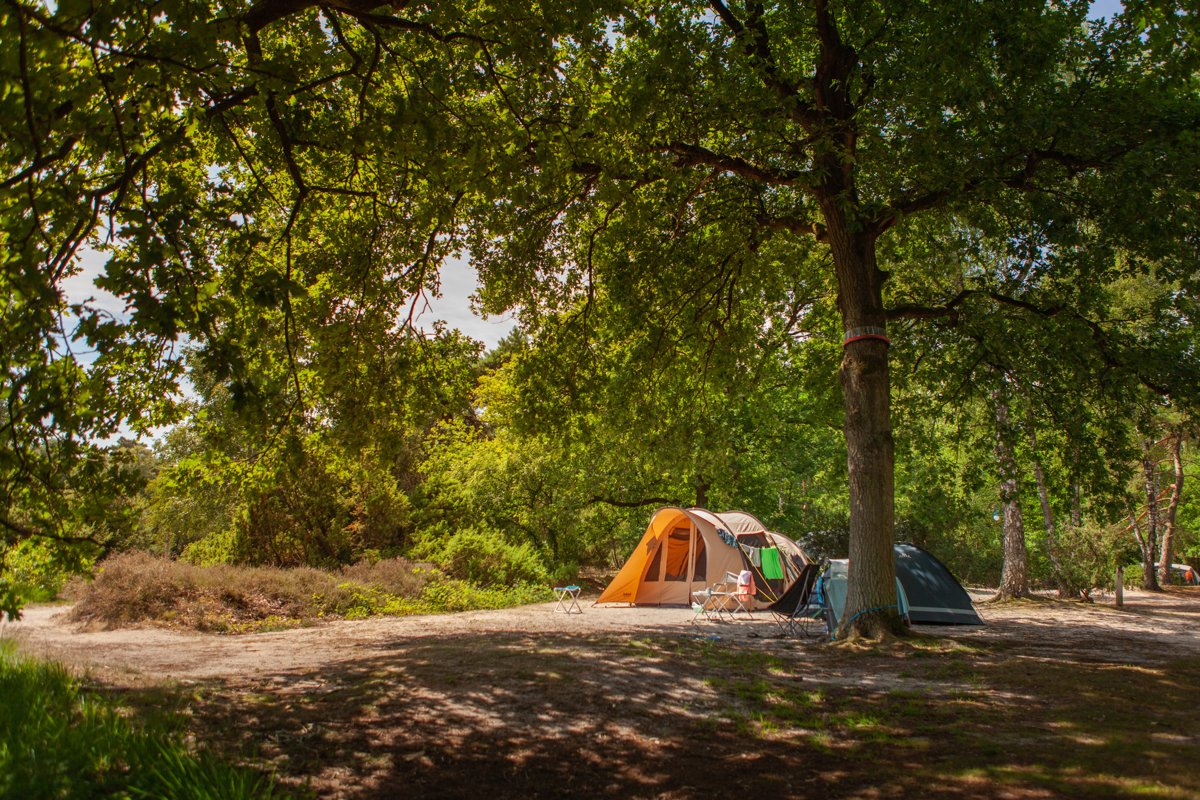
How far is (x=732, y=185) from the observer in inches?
441

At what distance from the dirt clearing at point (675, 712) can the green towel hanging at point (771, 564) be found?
6407mm

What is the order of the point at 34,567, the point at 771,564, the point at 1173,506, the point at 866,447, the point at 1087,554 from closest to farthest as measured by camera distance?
1. the point at 34,567
2. the point at 866,447
3. the point at 771,564
4. the point at 1087,554
5. the point at 1173,506

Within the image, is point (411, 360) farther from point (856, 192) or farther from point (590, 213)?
point (856, 192)

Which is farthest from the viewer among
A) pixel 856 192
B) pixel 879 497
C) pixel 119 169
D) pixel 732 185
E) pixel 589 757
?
pixel 732 185

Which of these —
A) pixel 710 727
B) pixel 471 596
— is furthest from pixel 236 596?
pixel 710 727

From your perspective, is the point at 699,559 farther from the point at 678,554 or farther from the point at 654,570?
the point at 654,570

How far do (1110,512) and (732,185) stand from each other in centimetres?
673

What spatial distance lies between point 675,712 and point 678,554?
1160 centimetres

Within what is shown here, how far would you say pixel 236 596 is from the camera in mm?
12500

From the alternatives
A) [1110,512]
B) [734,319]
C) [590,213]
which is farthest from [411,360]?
[1110,512]

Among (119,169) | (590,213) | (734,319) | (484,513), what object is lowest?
(484,513)

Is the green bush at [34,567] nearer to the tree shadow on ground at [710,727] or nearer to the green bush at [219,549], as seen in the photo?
the tree shadow on ground at [710,727]

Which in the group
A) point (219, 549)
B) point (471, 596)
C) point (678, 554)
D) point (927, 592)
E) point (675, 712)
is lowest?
point (471, 596)

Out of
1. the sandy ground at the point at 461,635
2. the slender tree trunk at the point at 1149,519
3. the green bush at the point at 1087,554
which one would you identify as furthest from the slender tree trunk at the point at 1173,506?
the sandy ground at the point at 461,635
